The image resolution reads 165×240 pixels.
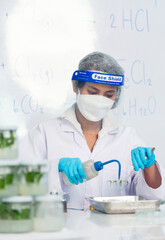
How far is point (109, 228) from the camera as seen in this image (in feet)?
4.30

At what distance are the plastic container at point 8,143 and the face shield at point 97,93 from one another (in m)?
0.87

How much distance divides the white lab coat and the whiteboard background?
105mm

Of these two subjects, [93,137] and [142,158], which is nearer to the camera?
[142,158]

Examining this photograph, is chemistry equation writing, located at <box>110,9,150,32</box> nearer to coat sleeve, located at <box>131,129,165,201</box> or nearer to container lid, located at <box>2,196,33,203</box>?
coat sleeve, located at <box>131,129,165,201</box>

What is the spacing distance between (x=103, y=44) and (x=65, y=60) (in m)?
0.24

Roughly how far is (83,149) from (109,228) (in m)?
0.84

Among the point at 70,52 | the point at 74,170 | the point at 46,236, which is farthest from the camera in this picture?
the point at 70,52

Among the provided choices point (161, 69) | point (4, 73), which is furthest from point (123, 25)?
point (4, 73)

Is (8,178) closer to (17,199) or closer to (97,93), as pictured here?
(17,199)

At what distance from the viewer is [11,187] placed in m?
1.18

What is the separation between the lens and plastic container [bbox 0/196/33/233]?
3.84ft

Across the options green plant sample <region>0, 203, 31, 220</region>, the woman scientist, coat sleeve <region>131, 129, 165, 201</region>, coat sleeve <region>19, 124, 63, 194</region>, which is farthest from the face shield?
green plant sample <region>0, 203, 31, 220</region>

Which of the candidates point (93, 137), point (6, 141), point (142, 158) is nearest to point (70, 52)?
point (93, 137)

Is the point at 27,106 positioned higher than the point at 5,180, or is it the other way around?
the point at 27,106
